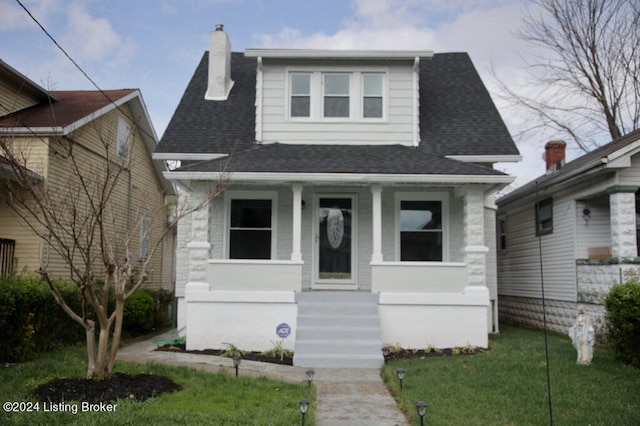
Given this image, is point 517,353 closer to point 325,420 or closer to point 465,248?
point 465,248

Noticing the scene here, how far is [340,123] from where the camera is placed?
12.8 m

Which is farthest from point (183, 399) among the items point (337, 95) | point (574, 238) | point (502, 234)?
point (502, 234)

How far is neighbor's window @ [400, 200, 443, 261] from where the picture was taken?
12.4m

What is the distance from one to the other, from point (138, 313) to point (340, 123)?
20.3ft

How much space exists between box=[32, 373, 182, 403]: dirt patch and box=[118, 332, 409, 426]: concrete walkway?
152cm

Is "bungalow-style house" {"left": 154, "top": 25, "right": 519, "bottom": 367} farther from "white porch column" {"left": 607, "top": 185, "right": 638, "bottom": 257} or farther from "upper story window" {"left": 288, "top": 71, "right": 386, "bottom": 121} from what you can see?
"white porch column" {"left": 607, "top": 185, "right": 638, "bottom": 257}

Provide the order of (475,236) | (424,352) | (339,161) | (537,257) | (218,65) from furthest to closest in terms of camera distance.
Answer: (218,65), (537,257), (339,161), (475,236), (424,352)

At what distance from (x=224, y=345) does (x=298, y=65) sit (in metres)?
6.44

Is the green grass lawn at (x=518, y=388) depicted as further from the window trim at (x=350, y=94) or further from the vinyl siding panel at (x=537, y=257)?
the window trim at (x=350, y=94)

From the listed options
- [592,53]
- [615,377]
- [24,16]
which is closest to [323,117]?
[24,16]

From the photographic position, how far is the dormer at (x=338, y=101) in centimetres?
1282

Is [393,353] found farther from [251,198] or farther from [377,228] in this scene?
[251,198]

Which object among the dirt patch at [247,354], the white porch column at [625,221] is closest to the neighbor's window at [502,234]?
the white porch column at [625,221]

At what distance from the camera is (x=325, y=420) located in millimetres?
5957
